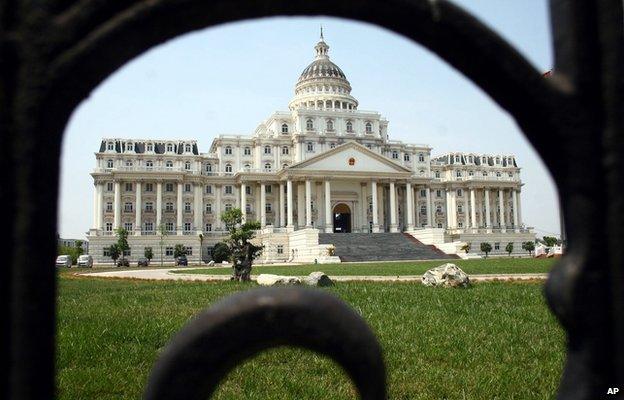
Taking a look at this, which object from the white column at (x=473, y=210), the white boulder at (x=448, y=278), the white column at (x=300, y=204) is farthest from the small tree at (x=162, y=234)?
the white boulder at (x=448, y=278)

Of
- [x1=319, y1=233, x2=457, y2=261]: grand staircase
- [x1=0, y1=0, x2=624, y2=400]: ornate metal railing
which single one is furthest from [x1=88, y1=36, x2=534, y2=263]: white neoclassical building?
[x1=0, y1=0, x2=624, y2=400]: ornate metal railing

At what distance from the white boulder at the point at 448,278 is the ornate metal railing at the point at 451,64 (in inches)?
454

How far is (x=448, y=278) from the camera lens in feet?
39.4

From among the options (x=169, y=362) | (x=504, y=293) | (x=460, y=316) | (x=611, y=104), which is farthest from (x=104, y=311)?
(x=611, y=104)

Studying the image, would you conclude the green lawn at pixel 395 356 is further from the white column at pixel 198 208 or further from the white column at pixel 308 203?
the white column at pixel 198 208

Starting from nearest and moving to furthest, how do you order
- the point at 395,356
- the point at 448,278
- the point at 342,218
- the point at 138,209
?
1. the point at 395,356
2. the point at 448,278
3. the point at 138,209
4. the point at 342,218

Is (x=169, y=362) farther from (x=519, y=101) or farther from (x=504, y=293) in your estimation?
(x=504, y=293)

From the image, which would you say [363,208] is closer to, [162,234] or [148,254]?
[162,234]

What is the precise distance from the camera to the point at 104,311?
8.41 metres

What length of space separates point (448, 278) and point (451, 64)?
11675 millimetres

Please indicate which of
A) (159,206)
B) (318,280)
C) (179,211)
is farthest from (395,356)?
(159,206)

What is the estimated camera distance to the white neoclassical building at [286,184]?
180 ft

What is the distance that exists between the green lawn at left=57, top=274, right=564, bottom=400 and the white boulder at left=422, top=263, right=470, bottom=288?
139 inches

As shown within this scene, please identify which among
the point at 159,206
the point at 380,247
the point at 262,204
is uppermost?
the point at 159,206
